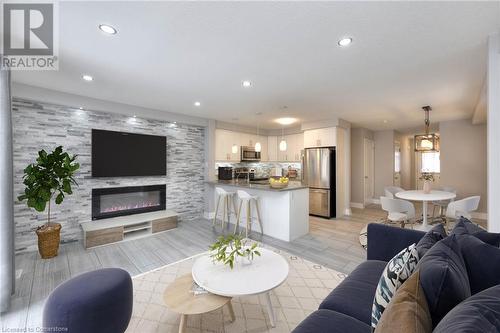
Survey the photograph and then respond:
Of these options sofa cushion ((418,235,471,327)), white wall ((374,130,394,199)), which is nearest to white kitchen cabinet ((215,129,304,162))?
white wall ((374,130,394,199))

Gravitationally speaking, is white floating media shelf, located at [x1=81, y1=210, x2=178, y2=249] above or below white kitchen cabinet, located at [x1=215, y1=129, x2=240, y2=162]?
below

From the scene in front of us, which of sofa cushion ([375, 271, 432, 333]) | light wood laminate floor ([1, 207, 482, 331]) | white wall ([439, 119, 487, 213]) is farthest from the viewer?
white wall ([439, 119, 487, 213])

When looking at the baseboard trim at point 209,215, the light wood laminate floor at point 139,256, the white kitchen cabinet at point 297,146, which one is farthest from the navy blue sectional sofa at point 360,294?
the white kitchen cabinet at point 297,146

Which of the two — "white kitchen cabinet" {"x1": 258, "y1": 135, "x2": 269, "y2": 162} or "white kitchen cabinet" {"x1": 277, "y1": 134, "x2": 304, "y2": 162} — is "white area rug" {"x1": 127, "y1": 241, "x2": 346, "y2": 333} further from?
"white kitchen cabinet" {"x1": 258, "y1": 135, "x2": 269, "y2": 162}

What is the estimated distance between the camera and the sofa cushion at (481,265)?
109 centimetres

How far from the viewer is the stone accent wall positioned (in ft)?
11.0

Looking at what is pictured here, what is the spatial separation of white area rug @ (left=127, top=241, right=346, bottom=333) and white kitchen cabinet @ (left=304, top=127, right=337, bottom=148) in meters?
3.48

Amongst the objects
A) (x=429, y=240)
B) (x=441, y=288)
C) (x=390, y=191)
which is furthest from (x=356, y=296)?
(x=390, y=191)

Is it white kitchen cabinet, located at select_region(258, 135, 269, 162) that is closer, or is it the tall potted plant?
the tall potted plant

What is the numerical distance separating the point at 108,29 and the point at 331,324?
9.03 ft

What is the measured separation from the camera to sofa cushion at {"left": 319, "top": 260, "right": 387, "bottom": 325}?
132 centimetres

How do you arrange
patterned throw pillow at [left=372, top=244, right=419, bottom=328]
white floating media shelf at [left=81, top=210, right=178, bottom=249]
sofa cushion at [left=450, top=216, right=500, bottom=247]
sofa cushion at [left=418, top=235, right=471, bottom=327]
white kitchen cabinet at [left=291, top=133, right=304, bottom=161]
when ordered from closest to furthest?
sofa cushion at [left=418, top=235, right=471, bottom=327]
patterned throw pillow at [left=372, top=244, right=419, bottom=328]
sofa cushion at [left=450, top=216, right=500, bottom=247]
white floating media shelf at [left=81, top=210, right=178, bottom=249]
white kitchen cabinet at [left=291, top=133, right=304, bottom=161]

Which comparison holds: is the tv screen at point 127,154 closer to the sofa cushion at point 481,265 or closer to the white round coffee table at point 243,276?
the white round coffee table at point 243,276

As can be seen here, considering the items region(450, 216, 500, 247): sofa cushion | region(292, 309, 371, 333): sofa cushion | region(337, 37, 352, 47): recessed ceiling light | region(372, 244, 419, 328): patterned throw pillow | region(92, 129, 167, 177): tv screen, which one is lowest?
region(292, 309, 371, 333): sofa cushion
